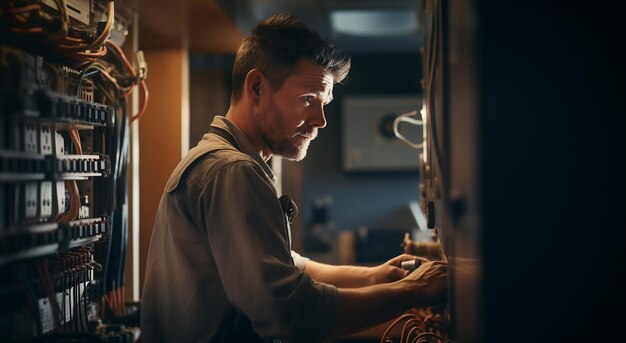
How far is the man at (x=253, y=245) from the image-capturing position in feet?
3.95

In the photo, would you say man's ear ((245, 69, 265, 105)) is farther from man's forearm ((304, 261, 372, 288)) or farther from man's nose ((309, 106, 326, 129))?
man's forearm ((304, 261, 372, 288))

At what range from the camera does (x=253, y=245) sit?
3.92ft

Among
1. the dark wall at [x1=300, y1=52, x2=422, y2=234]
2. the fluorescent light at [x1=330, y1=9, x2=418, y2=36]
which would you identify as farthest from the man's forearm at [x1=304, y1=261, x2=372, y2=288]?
the dark wall at [x1=300, y1=52, x2=422, y2=234]

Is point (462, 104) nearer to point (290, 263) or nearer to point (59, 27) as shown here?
point (290, 263)

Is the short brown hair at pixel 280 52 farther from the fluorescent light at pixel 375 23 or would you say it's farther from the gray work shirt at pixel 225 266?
the fluorescent light at pixel 375 23

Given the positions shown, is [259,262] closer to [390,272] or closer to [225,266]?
[225,266]

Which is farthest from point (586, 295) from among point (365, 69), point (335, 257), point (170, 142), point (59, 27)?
point (365, 69)

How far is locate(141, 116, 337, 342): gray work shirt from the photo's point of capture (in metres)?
1.19

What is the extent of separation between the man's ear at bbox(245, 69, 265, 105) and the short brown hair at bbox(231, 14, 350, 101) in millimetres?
17

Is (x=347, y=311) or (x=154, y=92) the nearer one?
(x=347, y=311)

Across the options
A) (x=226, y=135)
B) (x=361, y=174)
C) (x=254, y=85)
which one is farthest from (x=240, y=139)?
(x=361, y=174)

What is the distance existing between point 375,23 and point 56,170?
3608mm

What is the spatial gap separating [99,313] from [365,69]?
4475 mm

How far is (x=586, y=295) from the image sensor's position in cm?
85
